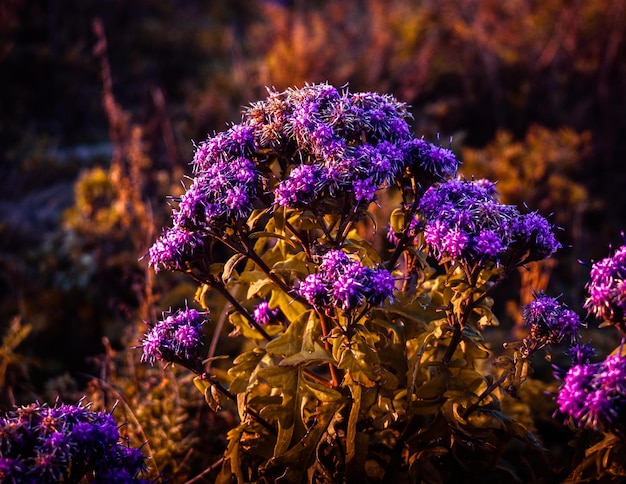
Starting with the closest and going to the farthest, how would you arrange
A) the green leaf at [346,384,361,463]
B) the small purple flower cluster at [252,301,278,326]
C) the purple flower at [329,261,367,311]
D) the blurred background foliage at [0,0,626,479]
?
the purple flower at [329,261,367,311], the green leaf at [346,384,361,463], the small purple flower cluster at [252,301,278,326], the blurred background foliage at [0,0,626,479]

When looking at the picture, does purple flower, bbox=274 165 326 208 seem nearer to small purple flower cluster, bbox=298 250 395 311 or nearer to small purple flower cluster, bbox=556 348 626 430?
small purple flower cluster, bbox=298 250 395 311

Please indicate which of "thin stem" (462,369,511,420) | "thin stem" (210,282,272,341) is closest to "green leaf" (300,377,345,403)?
"thin stem" (210,282,272,341)

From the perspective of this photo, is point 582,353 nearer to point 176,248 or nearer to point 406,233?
point 406,233

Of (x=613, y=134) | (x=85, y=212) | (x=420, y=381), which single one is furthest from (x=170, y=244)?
(x=613, y=134)

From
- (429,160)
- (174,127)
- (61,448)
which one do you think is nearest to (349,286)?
(429,160)

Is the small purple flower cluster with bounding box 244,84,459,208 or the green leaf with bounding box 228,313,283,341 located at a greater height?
the small purple flower cluster with bounding box 244,84,459,208

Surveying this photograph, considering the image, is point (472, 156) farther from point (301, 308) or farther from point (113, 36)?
point (113, 36)

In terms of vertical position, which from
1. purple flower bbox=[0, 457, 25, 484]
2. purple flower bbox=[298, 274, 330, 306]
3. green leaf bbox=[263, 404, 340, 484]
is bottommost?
purple flower bbox=[0, 457, 25, 484]
